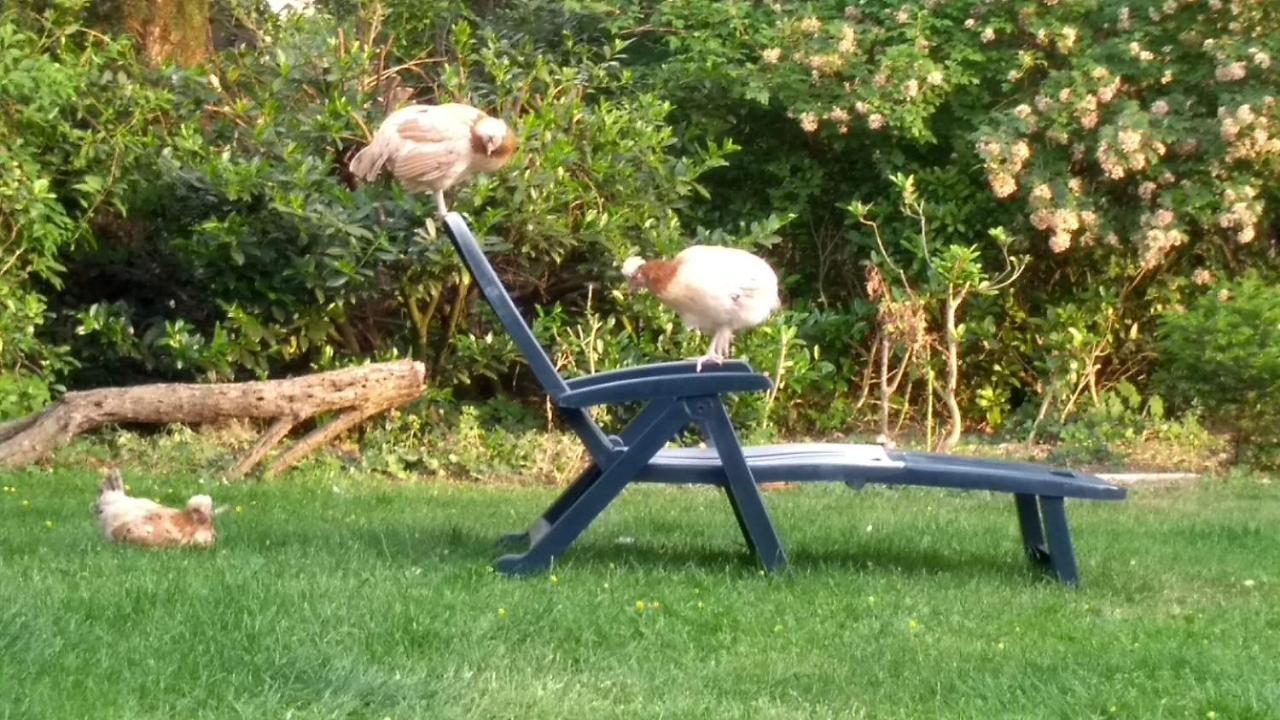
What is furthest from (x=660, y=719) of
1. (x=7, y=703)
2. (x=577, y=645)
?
(x=7, y=703)

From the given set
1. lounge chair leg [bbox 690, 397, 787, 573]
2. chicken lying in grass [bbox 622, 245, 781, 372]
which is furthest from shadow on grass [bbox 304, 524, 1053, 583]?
chicken lying in grass [bbox 622, 245, 781, 372]

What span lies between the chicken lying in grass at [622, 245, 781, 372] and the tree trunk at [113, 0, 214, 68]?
6.62 meters

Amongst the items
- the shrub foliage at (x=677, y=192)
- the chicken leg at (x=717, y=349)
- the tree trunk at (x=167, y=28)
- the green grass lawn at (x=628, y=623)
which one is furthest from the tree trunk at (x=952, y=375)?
the tree trunk at (x=167, y=28)

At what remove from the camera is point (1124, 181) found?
34.4 ft

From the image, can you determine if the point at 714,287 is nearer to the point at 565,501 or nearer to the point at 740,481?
the point at 740,481

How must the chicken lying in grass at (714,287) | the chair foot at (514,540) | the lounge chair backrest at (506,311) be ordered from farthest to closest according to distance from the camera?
the chair foot at (514,540), the lounge chair backrest at (506,311), the chicken lying in grass at (714,287)

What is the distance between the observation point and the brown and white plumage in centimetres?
521

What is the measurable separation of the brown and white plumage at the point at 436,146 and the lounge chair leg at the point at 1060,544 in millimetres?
2218

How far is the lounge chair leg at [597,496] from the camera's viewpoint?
5.09 metres

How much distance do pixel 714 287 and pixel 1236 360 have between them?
5.40 m

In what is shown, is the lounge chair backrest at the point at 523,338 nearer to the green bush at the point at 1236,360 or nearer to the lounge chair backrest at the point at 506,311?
the lounge chair backrest at the point at 506,311

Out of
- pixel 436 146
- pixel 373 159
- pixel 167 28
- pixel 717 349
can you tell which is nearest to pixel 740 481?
pixel 717 349

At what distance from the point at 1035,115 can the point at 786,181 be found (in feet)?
6.16

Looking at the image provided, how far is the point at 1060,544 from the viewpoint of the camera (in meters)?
5.33
